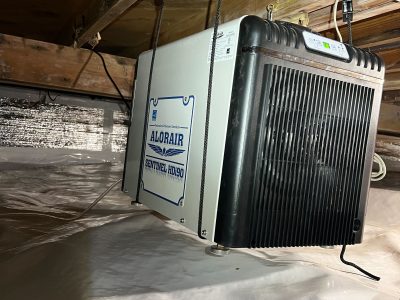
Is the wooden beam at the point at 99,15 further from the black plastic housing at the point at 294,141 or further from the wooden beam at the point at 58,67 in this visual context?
the black plastic housing at the point at 294,141

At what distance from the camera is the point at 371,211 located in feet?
5.25

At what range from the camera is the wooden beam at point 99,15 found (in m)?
0.93

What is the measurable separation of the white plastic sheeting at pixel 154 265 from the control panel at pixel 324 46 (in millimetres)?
384

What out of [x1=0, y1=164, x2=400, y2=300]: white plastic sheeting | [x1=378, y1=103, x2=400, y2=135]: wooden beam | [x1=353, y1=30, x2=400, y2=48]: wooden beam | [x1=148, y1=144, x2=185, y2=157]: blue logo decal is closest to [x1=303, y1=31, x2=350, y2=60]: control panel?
[x1=148, y1=144, x2=185, y2=157]: blue logo decal

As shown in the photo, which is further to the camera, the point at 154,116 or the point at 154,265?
the point at 154,116

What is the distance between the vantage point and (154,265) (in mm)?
654

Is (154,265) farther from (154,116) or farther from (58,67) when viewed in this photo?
(58,67)

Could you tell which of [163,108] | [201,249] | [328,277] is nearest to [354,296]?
[328,277]

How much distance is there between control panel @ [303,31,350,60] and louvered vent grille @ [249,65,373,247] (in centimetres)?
4

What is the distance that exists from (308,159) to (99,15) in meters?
0.78

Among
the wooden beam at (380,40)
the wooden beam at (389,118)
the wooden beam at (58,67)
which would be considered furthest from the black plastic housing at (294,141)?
the wooden beam at (389,118)

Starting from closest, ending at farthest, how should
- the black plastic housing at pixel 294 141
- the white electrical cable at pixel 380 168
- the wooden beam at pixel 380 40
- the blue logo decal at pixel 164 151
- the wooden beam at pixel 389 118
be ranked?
the black plastic housing at pixel 294 141
the blue logo decal at pixel 164 151
the wooden beam at pixel 380 40
the white electrical cable at pixel 380 168
the wooden beam at pixel 389 118

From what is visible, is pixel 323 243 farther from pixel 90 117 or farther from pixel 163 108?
pixel 90 117

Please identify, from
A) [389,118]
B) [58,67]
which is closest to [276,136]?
[58,67]
